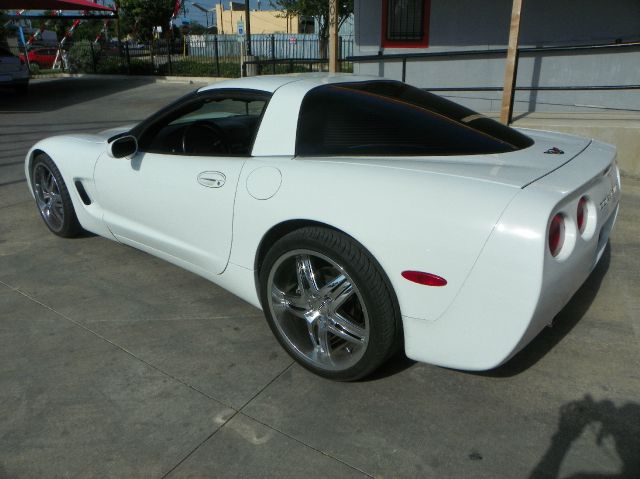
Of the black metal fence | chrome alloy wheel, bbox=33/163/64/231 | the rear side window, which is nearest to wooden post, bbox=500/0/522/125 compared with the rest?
the rear side window

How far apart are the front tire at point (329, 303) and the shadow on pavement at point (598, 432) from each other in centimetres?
75

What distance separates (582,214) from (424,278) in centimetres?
77

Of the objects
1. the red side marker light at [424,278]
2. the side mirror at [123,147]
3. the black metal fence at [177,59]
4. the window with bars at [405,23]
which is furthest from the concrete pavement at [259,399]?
the black metal fence at [177,59]

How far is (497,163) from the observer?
2459mm

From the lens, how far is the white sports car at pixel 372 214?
6.75ft

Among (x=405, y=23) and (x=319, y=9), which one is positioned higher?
(x=319, y=9)

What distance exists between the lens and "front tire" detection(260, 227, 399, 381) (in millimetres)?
2291

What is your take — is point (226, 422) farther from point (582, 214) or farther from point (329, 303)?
point (582, 214)

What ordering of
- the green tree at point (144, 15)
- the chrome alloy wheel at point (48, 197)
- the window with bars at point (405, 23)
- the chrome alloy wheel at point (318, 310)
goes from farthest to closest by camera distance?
the green tree at point (144, 15) → the window with bars at point (405, 23) → the chrome alloy wheel at point (48, 197) → the chrome alloy wheel at point (318, 310)

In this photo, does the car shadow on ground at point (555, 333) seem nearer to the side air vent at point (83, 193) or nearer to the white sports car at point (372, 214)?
the white sports car at point (372, 214)

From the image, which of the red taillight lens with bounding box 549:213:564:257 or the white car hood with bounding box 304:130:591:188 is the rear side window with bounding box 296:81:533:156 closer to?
the white car hood with bounding box 304:130:591:188

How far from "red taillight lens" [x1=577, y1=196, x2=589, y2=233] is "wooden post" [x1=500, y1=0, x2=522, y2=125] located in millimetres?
4876

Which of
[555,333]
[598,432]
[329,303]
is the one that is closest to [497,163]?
[329,303]

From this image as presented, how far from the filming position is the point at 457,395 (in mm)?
2508
